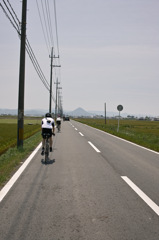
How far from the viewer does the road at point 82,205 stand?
10.3ft

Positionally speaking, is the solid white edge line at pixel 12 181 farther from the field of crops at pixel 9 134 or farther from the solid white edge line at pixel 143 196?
the field of crops at pixel 9 134

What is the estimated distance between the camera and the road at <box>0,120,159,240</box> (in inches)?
123

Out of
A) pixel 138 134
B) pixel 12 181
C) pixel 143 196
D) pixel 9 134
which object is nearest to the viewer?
pixel 143 196

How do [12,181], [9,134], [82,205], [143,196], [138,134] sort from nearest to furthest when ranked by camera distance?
[82,205] < [143,196] < [12,181] < [9,134] < [138,134]

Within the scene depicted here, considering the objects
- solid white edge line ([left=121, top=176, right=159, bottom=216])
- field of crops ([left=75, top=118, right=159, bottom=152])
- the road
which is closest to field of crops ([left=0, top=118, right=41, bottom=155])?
the road

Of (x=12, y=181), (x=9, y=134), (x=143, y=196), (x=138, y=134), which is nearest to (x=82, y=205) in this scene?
(x=143, y=196)

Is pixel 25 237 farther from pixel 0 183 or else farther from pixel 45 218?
pixel 0 183

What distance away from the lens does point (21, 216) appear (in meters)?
3.60

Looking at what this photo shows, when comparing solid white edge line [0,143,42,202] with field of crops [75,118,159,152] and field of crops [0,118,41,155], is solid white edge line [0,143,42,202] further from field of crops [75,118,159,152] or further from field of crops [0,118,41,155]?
field of crops [75,118,159,152]

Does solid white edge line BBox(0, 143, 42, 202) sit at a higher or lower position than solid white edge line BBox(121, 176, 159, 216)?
lower

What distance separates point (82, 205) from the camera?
13.4 feet

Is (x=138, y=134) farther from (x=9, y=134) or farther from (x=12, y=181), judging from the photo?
(x=12, y=181)

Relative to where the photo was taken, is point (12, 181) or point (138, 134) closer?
point (12, 181)

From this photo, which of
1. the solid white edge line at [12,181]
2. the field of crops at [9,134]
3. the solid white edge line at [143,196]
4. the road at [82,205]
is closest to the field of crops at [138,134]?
the solid white edge line at [143,196]
